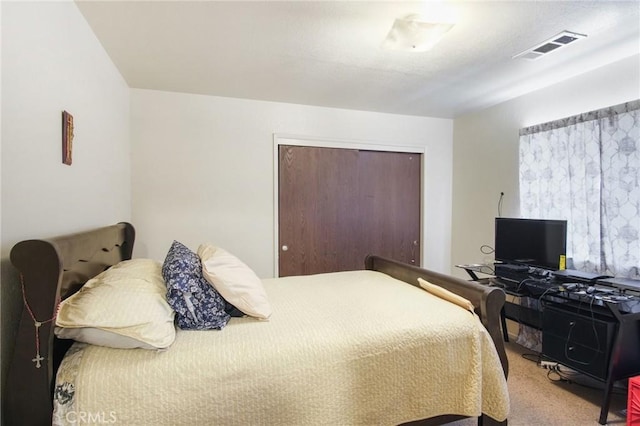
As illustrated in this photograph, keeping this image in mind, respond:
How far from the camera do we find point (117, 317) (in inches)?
48.8

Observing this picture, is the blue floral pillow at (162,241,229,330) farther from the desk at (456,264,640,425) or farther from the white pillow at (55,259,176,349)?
the desk at (456,264,640,425)

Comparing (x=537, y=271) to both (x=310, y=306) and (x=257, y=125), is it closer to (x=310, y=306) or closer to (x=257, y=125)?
(x=310, y=306)

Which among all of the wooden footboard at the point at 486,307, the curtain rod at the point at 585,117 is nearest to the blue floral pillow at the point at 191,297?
the wooden footboard at the point at 486,307

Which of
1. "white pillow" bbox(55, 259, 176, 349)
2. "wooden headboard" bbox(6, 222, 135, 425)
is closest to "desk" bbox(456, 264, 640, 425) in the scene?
"white pillow" bbox(55, 259, 176, 349)

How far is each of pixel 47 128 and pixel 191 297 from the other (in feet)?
3.28

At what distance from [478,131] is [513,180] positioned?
78 centimetres

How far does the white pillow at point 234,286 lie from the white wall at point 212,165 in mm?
1646

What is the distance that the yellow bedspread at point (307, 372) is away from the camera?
119cm

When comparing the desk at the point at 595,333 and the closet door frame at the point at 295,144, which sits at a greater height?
the closet door frame at the point at 295,144

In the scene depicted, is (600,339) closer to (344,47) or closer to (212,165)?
(344,47)

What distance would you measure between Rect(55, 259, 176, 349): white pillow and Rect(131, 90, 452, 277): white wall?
6.10 ft

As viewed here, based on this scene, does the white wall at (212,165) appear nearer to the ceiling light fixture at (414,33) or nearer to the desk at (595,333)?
the ceiling light fixture at (414,33)

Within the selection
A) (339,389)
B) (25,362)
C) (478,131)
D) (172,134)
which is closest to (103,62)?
(172,134)

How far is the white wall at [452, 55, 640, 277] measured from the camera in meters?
2.58
